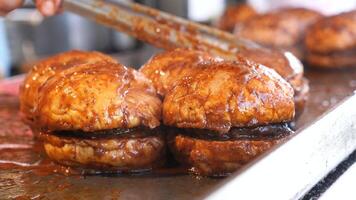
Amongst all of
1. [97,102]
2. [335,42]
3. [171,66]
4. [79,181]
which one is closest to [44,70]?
[171,66]

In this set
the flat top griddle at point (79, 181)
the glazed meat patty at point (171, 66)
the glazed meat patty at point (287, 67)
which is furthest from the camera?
the glazed meat patty at point (287, 67)

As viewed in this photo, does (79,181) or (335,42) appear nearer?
(79,181)

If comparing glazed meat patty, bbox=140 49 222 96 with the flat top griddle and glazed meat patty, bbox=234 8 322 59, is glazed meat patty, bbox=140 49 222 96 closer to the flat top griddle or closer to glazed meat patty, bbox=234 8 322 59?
the flat top griddle

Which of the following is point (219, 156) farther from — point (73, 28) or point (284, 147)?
point (73, 28)

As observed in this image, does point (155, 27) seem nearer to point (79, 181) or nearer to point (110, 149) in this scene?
point (110, 149)

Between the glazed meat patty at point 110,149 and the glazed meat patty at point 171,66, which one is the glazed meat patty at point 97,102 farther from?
the glazed meat patty at point 171,66

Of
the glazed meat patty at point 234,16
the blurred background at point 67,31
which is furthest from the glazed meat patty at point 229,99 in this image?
the blurred background at point 67,31
